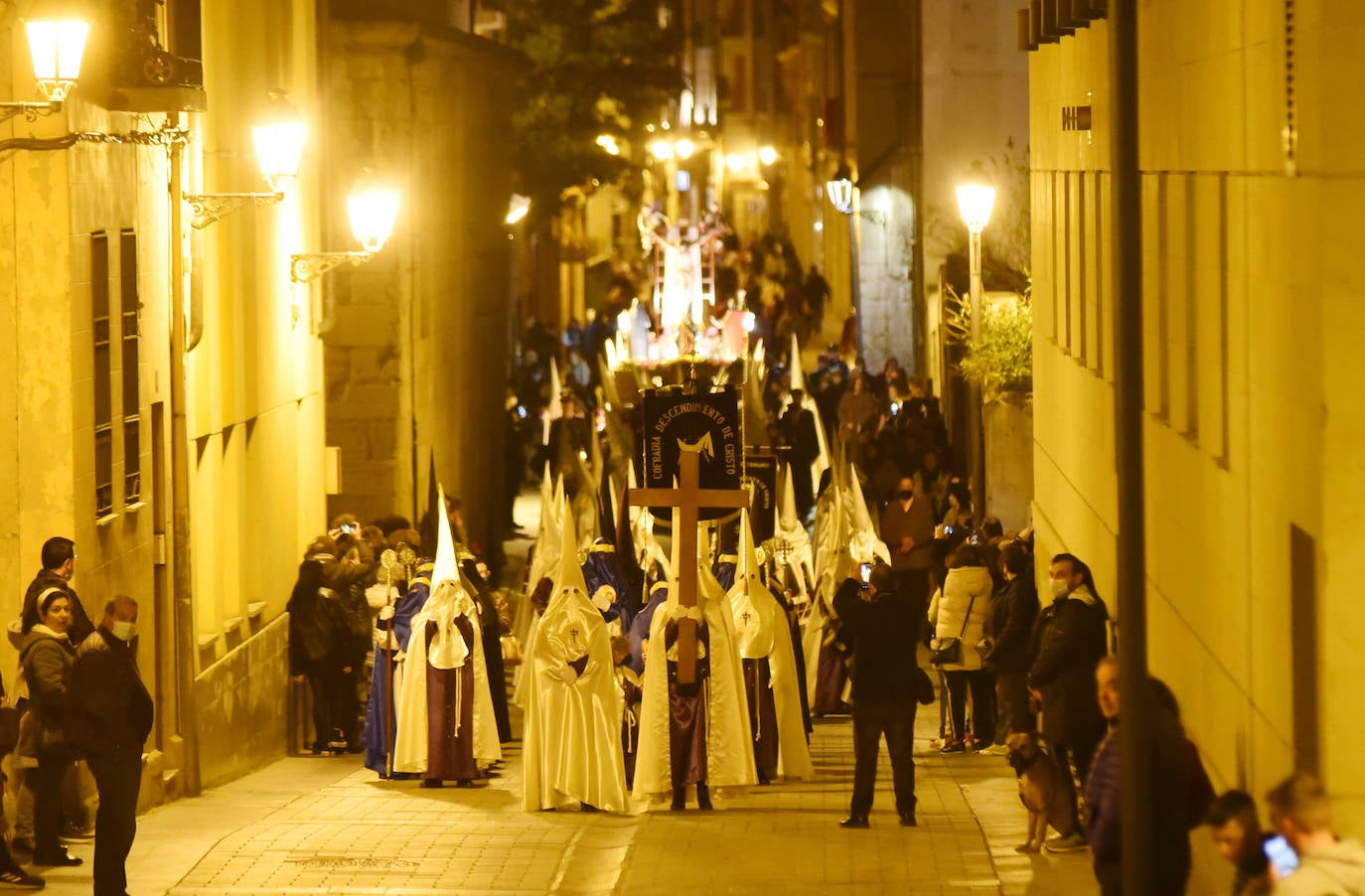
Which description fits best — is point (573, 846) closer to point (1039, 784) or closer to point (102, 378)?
point (1039, 784)

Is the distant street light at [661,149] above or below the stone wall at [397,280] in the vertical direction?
above

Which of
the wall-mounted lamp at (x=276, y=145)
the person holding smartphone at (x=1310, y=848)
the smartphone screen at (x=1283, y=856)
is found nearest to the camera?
the person holding smartphone at (x=1310, y=848)

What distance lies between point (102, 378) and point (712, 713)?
4.49 metres

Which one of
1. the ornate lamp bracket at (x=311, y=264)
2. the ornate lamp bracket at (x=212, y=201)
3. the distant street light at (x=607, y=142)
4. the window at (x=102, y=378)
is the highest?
the distant street light at (x=607, y=142)

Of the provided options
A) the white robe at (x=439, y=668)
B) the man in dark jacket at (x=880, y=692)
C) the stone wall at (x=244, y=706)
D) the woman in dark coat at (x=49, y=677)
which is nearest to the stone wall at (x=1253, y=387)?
the man in dark jacket at (x=880, y=692)

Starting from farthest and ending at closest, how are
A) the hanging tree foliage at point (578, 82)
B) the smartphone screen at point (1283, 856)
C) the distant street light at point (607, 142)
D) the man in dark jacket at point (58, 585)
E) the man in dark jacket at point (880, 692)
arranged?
the distant street light at point (607, 142), the hanging tree foliage at point (578, 82), the man in dark jacket at point (880, 692), the man in dark jacket at point (58, 585), the smartphone screen at point (1283, 856)

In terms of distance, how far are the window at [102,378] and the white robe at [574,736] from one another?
289 centimetres

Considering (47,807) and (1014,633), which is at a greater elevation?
(1014,633)

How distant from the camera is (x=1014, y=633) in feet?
53.5

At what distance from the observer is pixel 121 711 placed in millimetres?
11781

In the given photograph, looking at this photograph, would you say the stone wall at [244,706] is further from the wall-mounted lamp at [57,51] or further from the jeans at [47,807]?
the wall-mounted lamp at [57,51]

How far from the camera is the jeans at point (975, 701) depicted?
18.0 metres

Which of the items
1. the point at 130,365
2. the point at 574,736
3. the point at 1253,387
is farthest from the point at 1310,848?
the point at 130,365

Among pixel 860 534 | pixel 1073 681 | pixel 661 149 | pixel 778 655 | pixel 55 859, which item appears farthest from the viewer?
pixel 661 149
